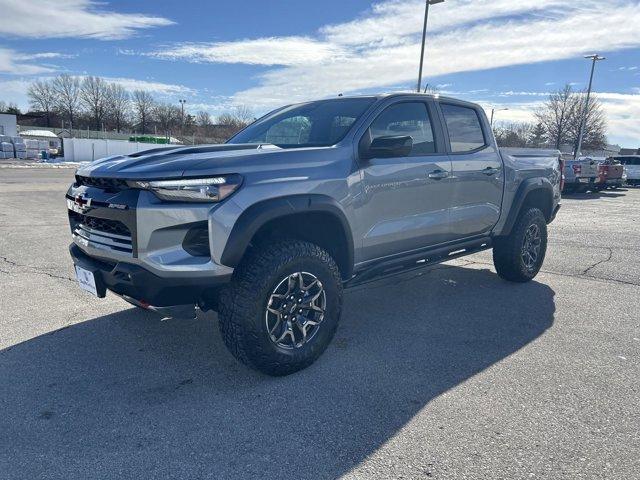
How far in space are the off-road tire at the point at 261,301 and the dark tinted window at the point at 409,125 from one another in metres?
1.20

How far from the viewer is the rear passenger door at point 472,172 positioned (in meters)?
4.69

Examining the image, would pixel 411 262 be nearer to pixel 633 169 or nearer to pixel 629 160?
pixel 633 169

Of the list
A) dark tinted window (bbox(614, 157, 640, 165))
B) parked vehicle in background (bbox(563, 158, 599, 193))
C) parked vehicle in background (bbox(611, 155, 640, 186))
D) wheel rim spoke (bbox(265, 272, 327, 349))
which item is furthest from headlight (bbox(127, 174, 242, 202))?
dark tinted window (bbox(614, 157, 640, 165))

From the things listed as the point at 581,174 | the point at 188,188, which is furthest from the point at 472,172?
the point at 581,174

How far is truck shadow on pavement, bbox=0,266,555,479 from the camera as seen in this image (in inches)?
98.9

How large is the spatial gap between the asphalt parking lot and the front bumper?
2.01 ft

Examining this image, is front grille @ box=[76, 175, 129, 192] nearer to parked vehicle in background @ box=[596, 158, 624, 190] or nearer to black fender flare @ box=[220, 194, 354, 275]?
black fender flare @ box=[220, 194, 354, 275]

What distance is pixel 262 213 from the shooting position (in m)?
3.08

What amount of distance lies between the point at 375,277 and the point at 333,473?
191cm

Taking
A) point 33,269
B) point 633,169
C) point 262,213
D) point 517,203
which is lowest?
point 33,269

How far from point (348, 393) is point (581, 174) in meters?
19.5

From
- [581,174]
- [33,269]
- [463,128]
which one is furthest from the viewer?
[581,174]

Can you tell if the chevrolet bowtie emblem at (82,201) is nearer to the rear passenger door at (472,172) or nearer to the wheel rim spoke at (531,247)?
the rear passenger door at (472,172)

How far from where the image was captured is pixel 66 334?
4090 mm
